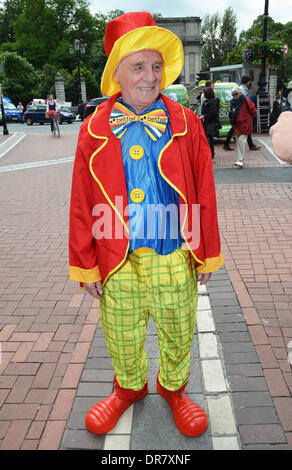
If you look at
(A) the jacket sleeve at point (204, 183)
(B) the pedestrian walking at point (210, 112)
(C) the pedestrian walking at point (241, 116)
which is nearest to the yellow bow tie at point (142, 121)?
(A) the jacket sleeve at point (204, 183)

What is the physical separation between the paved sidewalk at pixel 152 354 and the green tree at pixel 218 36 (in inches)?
2487

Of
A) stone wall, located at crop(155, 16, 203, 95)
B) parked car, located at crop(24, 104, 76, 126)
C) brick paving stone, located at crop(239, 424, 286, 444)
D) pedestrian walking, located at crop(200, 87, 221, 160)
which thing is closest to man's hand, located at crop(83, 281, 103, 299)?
brick paving stone, located at crop(239, 424, 286, 444)

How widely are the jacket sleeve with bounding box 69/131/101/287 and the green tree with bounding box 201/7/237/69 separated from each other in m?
65.8

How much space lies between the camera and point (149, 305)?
2197mm

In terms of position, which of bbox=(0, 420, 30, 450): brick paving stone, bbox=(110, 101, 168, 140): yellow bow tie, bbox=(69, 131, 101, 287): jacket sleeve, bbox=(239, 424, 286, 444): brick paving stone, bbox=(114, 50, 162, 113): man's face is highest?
bbox=(114, 50, 162, 113): man's face

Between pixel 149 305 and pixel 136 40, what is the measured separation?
4.42 ft

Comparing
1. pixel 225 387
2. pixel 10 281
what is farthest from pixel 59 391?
pixel 10 281

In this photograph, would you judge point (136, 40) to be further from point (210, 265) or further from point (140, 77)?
point (210, 265)

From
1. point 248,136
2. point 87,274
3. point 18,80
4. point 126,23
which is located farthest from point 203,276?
point 18,80

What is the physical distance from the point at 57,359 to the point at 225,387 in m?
1.30

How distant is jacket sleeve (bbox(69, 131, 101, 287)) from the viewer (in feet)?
6.88

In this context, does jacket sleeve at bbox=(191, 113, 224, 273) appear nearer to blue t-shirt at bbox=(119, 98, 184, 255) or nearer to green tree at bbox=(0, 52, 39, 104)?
blue t-shirt at bbox=(119, 98, 184, 255)

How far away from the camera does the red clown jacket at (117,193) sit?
2.03 meters

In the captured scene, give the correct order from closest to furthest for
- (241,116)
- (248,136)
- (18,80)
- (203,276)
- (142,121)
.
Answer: (142,121)
(203,276)
(241,116)
(248,136)
(18,80)
